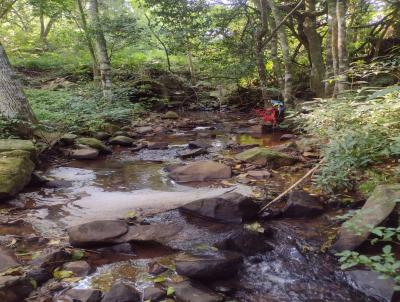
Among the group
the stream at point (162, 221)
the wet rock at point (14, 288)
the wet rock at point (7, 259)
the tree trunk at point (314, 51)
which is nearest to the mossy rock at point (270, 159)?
the stream at point (162, 221)

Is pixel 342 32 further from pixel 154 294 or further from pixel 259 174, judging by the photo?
pixel 154 294

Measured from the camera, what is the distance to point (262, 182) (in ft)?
18.4

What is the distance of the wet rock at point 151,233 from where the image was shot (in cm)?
381

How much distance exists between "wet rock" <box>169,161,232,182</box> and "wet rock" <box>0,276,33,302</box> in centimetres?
338

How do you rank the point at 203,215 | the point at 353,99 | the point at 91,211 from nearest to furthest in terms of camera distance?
the point at 203,215 → the point at 91,211 → the point at 353,99

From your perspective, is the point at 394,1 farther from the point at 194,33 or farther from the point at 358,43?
the point at 194,33

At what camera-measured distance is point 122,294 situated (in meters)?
2.81

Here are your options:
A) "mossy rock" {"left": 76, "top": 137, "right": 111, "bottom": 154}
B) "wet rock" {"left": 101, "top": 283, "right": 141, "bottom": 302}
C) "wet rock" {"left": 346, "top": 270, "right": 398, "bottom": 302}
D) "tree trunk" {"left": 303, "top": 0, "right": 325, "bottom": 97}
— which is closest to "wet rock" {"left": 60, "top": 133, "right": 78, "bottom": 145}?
"mossy rock" {"left": 76, "top": 137, "right": 111, "bottom": 154}

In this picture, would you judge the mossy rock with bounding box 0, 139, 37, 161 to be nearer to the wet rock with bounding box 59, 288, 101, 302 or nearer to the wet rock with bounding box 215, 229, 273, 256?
the wet rock with bounding box 59, 288, 101, 302

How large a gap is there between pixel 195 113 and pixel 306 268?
12.1m

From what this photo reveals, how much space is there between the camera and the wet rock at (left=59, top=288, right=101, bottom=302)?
2.78 m

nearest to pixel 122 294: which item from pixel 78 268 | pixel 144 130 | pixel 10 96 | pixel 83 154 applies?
pixel 78 268

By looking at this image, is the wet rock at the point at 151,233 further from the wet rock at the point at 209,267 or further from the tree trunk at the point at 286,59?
Result: the tree trunk at the point at 286,59

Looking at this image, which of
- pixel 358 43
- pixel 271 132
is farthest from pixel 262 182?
pixel 358 43
